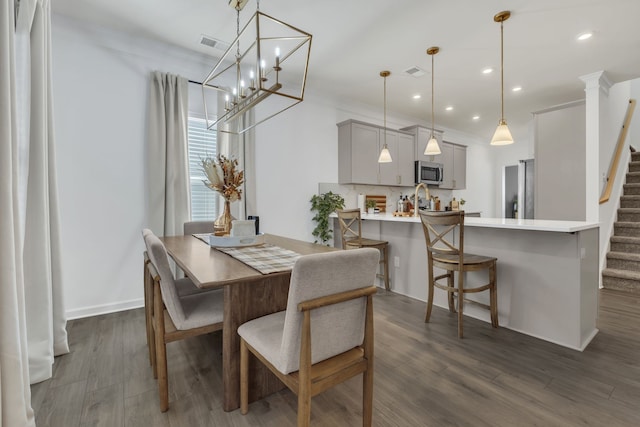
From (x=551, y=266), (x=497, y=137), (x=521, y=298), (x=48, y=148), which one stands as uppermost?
(x=497, y=137)

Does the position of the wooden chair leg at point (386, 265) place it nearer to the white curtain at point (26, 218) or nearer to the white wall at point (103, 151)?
the white wall at point (103, 151)

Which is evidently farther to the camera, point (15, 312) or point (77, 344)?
point (77, 344)

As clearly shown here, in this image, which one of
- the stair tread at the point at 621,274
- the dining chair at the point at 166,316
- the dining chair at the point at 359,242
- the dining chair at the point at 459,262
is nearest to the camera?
the dining chair at the point at 166,316

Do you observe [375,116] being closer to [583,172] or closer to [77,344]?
[583,172]

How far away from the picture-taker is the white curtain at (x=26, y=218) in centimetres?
115

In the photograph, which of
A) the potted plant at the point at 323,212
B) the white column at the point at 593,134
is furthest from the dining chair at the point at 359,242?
the white column at the point at 593,134

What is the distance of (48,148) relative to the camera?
2193 mm

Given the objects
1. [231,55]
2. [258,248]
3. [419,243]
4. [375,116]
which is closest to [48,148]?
[258,248]

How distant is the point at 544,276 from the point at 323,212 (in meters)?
2.75

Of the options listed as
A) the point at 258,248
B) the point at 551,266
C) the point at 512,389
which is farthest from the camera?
the point at 551,266

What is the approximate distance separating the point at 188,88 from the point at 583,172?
5.20 metres

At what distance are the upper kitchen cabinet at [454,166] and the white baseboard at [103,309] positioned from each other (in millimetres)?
5631

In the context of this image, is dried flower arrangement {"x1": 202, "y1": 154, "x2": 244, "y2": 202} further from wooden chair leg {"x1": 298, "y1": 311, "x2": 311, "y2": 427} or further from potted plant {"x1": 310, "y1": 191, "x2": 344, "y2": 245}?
potted plant {"x1": 310, "y1": 191, "x2": 344, "y2": 245}

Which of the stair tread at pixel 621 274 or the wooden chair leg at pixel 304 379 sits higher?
the wooden chair leg at pixel 304 379
